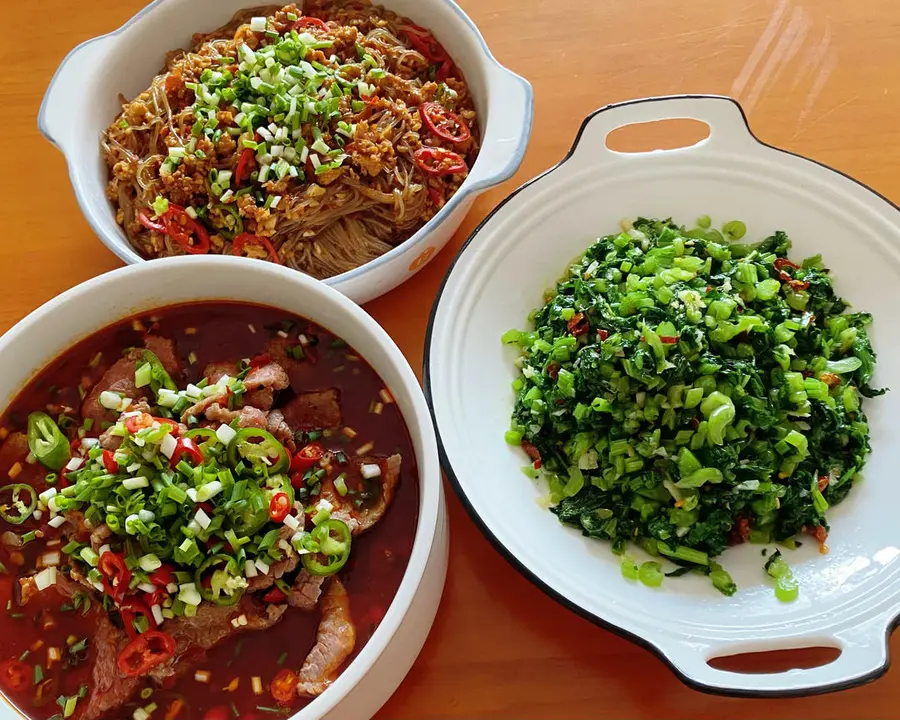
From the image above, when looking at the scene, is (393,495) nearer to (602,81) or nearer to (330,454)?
(330,454)

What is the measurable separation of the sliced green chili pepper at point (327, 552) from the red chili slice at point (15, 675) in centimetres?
45

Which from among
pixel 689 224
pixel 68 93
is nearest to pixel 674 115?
pixel 689 224

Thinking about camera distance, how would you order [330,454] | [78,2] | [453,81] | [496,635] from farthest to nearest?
1. [78,2]
2. [453,81]
3. [496,635]
4. [330,454]

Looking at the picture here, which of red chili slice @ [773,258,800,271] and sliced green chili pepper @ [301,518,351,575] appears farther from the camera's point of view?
red chili slice @ [773,258,800,271]

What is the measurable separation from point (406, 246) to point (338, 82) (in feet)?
1.35

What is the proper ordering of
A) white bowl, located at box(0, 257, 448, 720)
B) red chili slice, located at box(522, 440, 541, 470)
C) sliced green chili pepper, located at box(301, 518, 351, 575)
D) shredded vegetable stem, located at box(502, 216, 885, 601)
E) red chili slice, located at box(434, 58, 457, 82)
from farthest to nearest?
red chili slice, located at box(434, 58, 457, 82), red chili slice, located at box(522, 440, 541, 470), shredded vegetable stem, located at box(502, 216, 885, 601), sliced green chili pepper, located at box(301, 518, 351, 575), white bowl, located at box(0, 257, 448, 720)

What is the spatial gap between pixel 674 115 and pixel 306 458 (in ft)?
3.11

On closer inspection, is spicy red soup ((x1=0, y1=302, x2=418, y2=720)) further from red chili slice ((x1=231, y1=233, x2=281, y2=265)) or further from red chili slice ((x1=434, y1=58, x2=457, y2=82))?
red chili slice ((x1=434, y1=58, x2=457, y2=82))

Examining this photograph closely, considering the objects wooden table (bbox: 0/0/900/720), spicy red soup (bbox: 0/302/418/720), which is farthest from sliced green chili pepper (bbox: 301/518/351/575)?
wooden table (bbox: 0/0/900/720)

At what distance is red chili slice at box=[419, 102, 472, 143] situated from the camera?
1555 millimetres

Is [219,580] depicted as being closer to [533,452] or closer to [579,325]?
[533,452]

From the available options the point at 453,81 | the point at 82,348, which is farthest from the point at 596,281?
the point at 82,348

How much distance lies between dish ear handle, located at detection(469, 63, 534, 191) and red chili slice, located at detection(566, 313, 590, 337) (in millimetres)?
286

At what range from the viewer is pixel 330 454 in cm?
122
